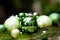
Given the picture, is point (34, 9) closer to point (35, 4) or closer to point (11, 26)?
point (35, 4)

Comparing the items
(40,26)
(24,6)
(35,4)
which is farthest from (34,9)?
(40,26)

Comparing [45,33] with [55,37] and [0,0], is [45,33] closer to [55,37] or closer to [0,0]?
[55,37]

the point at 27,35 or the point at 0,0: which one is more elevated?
the point at 0,0

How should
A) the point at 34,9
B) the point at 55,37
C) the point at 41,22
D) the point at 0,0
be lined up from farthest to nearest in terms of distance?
the point at 0,0
the point at 34,9
the point at 41,22
the point at 55,37

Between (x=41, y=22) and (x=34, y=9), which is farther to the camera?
(x=34, y=9)

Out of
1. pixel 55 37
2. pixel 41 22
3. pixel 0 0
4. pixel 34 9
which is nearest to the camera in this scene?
pixel 55 37

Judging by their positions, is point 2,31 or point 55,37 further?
point 2,31

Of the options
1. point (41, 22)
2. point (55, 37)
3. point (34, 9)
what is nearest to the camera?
point (55, 37)

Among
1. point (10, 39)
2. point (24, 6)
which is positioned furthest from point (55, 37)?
point (24, 6)

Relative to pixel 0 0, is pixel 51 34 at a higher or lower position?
lower
